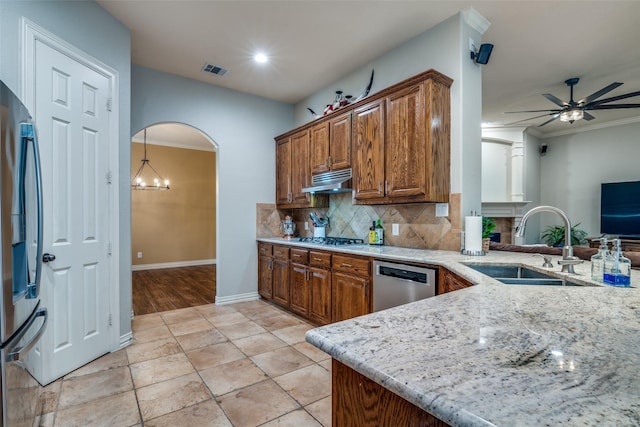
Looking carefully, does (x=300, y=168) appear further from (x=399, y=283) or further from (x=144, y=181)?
(x=144, y=181)

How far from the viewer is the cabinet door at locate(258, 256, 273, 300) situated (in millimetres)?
4176

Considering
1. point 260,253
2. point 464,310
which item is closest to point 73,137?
point 260,253

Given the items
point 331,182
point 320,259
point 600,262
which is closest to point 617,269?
point 600,262

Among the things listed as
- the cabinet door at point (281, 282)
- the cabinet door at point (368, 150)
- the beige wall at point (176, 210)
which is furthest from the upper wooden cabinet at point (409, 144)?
the beige wall at point (176, 210)

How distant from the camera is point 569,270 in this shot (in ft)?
5.46

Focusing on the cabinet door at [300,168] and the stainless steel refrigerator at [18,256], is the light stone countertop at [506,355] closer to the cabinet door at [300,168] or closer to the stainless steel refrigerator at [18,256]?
the stainless steel refrigerator at [18,256]

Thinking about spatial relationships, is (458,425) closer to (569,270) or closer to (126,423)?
(569,270)

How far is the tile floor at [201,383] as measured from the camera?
186cm

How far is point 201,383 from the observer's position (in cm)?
222

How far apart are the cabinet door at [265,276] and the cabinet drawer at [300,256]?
0.57m

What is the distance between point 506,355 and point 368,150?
2.60 meters

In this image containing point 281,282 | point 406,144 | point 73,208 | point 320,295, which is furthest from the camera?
point 281,282

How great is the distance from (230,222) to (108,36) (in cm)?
239

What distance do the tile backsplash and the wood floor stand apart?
4.46ft
